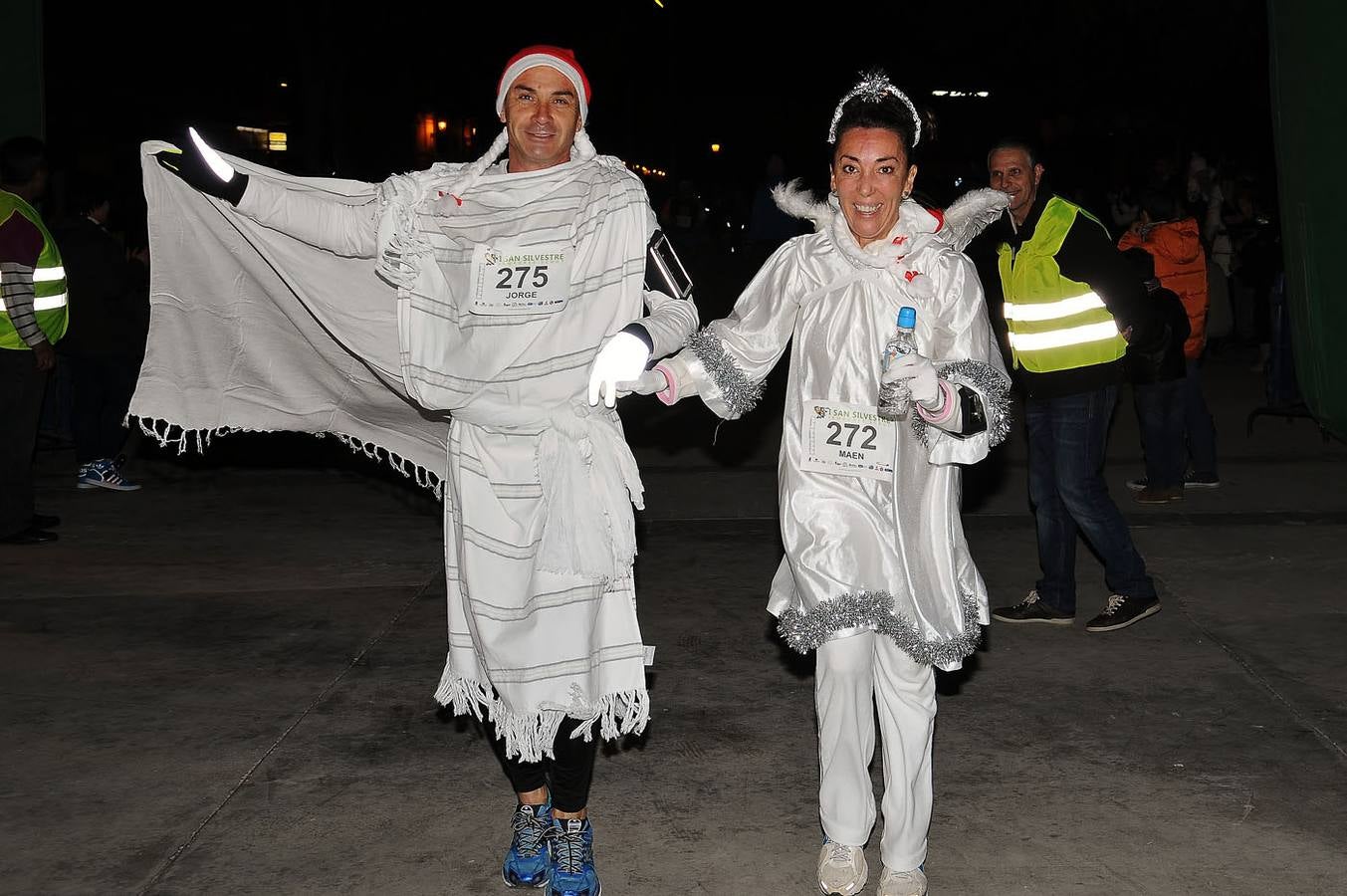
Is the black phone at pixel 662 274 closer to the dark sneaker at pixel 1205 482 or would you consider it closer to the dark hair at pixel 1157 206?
the dark hair at pixel 1157 206

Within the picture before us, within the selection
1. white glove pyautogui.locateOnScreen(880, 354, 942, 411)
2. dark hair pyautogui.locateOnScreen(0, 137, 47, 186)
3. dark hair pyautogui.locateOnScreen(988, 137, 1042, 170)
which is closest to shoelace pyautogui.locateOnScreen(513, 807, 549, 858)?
white glove pyautogui.locateOnScreen(880, 354, 942, 411)

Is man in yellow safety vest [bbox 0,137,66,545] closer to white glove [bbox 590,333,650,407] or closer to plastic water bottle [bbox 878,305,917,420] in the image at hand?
white glove [bbox 590,333,650,407]

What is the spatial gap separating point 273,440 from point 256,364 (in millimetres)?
6698

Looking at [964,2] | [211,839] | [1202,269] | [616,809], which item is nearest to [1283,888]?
[616,809]

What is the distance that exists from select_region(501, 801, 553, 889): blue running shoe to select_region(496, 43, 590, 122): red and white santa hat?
1.87 metres

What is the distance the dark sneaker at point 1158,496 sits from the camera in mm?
8289

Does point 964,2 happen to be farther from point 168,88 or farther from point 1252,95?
point 168,88

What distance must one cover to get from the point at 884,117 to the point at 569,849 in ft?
6.63

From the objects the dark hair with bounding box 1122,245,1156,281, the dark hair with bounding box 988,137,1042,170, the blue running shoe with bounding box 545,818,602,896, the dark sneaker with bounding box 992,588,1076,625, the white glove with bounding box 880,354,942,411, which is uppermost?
the dark hair with bounding box 988,137,1042,170

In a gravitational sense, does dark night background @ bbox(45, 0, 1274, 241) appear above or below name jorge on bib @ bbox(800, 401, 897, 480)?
above

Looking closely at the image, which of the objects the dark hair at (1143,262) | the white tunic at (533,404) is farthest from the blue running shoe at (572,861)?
the dark hair at (1143,262)

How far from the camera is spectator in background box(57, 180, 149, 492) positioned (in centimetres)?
888

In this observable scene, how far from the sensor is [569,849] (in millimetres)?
3709

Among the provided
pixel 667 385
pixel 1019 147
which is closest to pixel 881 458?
pixel 667 385
